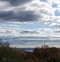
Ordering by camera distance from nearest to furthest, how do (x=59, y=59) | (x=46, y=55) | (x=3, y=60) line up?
(x=3, y=60) → (x=59, y=59) → (x=46, y=55)

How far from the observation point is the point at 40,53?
4875 centimetres

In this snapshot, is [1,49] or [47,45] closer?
[1,49]

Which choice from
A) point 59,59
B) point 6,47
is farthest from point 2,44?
point 59,59

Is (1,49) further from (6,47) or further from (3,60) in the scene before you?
(3,60)

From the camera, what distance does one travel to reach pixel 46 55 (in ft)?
151

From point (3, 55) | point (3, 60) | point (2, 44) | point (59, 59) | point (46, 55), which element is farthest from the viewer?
point (46, 55)

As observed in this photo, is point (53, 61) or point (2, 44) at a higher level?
point (2, 44)

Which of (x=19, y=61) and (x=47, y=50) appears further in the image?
(x=47, y=50)

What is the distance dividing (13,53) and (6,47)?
5.62 feet

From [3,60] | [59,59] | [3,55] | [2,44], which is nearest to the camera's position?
[3,60]

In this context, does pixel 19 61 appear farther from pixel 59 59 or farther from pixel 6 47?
pixel 59 59

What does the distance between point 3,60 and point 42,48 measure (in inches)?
831

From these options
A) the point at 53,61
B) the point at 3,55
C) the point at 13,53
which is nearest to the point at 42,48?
the point at 53,61

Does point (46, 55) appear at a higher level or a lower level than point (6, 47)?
lower
